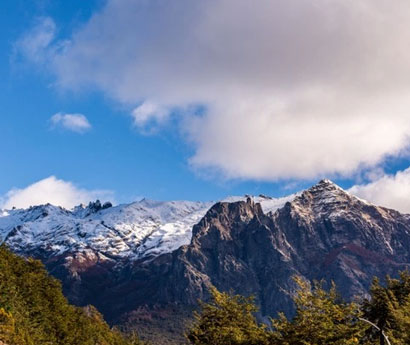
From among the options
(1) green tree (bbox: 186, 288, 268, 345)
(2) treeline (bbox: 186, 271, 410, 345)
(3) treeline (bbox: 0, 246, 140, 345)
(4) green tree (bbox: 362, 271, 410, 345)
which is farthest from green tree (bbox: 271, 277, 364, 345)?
(3) treeline (bbox: 0, 246, 140, 345)

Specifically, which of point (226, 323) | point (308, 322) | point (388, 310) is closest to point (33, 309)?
point (226, 323)

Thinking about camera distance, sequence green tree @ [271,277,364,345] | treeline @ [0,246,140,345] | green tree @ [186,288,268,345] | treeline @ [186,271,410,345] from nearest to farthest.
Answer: green tree @ [271,277,364,345] < treeline @ [186,271,410,345] < green tree @ [186,288,268,345] < treeline @ [0,246,140,345]

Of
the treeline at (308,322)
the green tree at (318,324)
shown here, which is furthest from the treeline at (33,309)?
the green tree at (318,324)

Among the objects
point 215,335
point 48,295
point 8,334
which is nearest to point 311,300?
point 215,335

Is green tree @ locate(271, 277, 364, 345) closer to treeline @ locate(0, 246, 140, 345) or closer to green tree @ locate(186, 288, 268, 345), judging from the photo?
green tree @ locate(186, 288, 268, 345)

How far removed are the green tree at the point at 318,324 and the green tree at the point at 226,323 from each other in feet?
25.9

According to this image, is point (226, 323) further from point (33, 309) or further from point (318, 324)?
point (33, 309)

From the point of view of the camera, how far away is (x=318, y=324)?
39.1m

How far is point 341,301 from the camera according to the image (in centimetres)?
4631

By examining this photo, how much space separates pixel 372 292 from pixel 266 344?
26010 mm

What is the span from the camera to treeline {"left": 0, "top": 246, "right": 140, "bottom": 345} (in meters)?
63.4

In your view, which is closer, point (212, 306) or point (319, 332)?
point (319, 332)

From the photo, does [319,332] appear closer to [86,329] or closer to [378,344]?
[378,344]

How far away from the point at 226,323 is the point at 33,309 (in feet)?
137
